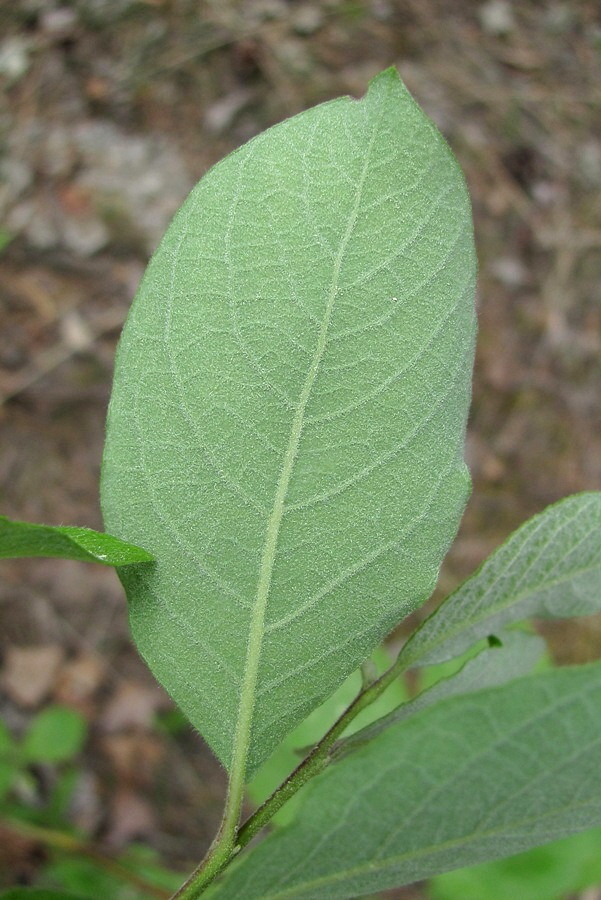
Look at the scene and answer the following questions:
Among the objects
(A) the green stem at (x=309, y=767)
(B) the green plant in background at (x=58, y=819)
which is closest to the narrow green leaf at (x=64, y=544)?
(A) the green stem at (x=309, y=767)

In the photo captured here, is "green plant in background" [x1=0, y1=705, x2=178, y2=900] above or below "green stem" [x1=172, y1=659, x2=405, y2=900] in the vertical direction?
below

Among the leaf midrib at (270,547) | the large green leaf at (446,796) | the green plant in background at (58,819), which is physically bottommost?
the green plant in background at (58,819)

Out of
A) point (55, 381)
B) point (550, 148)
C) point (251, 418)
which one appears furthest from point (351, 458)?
point (550, 148)

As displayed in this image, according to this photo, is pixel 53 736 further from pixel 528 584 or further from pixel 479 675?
pixel 528 584

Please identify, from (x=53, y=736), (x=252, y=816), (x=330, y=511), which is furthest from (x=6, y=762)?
(x=330, y=511)

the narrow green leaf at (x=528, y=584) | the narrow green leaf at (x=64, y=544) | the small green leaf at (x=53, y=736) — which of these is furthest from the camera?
the small green leaf at (x=53, y=736)

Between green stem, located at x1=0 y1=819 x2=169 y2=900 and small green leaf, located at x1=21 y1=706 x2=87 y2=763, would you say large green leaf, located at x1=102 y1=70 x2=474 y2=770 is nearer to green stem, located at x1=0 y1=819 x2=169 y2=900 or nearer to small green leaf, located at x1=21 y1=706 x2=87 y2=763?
green stem, located at x1=0 y1=819 x2=169 y2=900

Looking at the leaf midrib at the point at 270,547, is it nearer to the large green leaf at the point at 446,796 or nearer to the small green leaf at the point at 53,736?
the large green leaf at the point at 446,796

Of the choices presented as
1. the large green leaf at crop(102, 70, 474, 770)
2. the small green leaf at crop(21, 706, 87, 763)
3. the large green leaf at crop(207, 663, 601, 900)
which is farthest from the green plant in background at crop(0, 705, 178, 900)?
the large green leaf at crop(102, 70, 474, 770)
